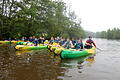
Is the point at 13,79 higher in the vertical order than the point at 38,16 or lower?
lower

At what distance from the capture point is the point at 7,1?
31.7 metres

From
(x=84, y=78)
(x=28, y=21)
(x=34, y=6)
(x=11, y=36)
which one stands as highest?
(x=34, y=6)

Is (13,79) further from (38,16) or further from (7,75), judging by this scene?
(38,16)

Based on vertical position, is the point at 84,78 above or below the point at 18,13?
below

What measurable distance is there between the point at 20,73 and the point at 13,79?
3.36 ft

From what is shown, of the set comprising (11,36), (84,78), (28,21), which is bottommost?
(84,78)

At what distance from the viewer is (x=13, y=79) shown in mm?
6863

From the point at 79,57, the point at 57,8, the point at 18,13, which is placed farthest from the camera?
the point at 57,8

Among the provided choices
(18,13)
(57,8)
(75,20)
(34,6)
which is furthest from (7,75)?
(75,20)

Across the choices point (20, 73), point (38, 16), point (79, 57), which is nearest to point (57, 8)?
point (38, 16)

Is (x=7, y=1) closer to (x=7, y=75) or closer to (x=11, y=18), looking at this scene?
(x=11, y=18)

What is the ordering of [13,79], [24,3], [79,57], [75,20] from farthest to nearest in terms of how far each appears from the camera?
[75,20], [24,3], [79,57], [13,79]

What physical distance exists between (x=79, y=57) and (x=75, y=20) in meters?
40.1

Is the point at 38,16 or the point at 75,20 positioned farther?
the point at 75,20
